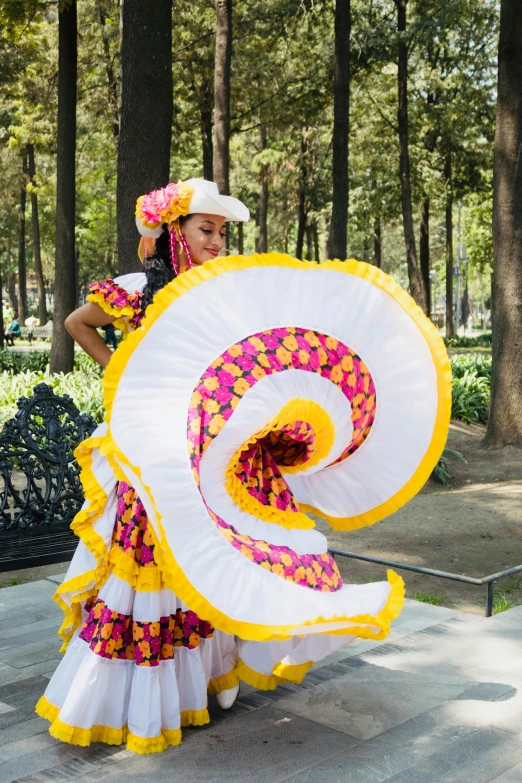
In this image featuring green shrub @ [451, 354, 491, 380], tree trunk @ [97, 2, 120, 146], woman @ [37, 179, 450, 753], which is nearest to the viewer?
woman @ [37, 179, 450, 753]

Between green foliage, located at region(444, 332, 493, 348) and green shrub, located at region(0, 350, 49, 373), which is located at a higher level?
green shrub, located at region(0, 350, 49, 373)

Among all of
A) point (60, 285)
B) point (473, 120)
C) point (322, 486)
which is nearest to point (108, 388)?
point (322, 486)

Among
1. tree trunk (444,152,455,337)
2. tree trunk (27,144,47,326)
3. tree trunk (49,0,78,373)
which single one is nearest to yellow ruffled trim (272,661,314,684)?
tree trunk (49,0,78,373)

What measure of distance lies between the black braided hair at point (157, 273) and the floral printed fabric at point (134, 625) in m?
0.77

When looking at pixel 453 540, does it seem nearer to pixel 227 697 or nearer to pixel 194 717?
pixel 227 697

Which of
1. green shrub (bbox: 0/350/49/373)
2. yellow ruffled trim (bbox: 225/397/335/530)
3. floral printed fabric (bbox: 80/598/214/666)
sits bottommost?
green shrub (bbox: 0/350/49/373)

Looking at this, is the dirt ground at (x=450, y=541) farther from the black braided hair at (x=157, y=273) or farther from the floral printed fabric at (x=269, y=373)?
the black braided hair at (x=157, y=273)

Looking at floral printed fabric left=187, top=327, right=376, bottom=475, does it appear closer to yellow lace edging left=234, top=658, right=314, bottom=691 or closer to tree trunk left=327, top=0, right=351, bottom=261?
yellow lace edging left=234, top=658, right=314, bottom=691

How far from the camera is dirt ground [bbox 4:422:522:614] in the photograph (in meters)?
6.48

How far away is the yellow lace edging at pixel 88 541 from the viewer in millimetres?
3434

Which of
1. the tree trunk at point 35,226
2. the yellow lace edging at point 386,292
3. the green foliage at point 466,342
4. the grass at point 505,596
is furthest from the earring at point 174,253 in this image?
the green foliage at point 466,342

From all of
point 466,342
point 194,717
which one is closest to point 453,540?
point 194,717

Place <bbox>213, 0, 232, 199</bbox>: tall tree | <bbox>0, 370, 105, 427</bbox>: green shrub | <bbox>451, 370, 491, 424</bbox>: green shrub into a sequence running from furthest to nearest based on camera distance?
<bbox>451, 370, 491, 424</bbox>: green shrub, <bbox>213, 0, 232, 199</bbox>: tall tree, <bbox>0, 370, 105, 427</bbox>: green shrub

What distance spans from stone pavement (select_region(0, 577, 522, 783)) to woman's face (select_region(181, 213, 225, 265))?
1.87m
